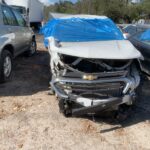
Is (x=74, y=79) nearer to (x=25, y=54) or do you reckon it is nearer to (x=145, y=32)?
(x=145, y=32)

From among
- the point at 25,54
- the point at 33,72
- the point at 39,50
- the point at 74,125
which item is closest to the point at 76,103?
the point at 74,125

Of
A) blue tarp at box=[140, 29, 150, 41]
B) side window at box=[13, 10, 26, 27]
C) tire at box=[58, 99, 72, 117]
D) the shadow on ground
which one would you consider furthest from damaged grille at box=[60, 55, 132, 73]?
side window at box=[13, 10, 26, 27]

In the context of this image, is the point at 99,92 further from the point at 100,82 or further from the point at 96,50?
the point at 96,50

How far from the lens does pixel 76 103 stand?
525 cm

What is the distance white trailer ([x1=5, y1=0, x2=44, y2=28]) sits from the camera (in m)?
24.4

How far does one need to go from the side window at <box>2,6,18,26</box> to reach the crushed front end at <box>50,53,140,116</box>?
9.45 ft

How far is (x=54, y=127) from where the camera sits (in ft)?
16.7

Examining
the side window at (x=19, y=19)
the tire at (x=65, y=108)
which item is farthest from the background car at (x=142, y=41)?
the side window at (x=19, y=19)

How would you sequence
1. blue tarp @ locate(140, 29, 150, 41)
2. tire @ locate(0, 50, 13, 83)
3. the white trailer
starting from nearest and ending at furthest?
1. tire @ locate(0, 50, 13, 83)
2. blue tarp @ locate(140, 29, 150, 41)
3. the white trailer

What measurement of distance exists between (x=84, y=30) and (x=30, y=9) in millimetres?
20320

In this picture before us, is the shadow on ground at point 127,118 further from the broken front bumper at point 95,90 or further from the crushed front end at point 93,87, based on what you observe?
the broken front bumper at point 95,90

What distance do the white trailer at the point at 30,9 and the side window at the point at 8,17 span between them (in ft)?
46.4

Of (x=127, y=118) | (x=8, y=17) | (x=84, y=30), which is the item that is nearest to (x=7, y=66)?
(x=8, y=17)

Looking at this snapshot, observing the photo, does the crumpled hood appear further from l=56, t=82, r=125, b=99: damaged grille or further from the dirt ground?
the dirt ground
